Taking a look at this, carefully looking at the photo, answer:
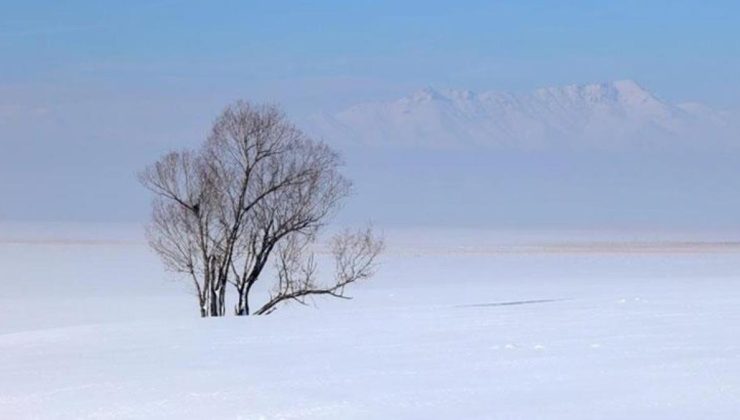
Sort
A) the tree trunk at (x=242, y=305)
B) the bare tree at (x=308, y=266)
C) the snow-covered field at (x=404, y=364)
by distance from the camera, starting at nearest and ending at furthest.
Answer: the snow-covered field at (x=404, y=364) → the tree trunk at (x=242, y=305) → the bare tree at (x=308, y=266)

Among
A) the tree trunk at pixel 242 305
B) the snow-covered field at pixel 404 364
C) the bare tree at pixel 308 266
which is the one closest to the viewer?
the snow-covered field at pixel 404 364

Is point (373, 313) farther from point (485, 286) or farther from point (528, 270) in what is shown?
point (528, 270)

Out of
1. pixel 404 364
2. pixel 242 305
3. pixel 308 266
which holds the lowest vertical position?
pixel 404 364

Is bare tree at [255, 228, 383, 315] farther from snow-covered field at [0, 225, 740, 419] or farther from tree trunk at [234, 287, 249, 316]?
snow-covered field at [0, 225, 740, 419]

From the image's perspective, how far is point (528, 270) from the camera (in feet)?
163

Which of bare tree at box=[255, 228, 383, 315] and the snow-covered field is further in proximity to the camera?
bare tree at box=[255, 228, 383, 315]

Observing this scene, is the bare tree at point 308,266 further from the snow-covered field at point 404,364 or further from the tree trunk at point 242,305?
the snow-covered field at point 404,364

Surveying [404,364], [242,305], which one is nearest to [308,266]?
[242,305]

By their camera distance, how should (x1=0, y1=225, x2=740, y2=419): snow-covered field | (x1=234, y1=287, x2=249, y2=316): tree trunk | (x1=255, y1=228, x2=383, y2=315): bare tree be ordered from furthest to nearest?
(x1=255, y1=228, x2=383, y2=315): bare tree, (x1=234, y1=287, x2=249, y2=316): tree trunk, (x1=0, y1=225, x2=740, y2=419): snow-covered field

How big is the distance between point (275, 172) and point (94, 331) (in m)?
7.69

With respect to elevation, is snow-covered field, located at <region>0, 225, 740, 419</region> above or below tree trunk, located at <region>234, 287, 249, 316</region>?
below

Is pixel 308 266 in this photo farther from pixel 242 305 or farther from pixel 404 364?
pixel 404 364

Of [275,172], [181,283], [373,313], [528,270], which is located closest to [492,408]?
[373,313]

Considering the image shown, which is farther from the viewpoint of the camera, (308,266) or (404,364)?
(308,266)
